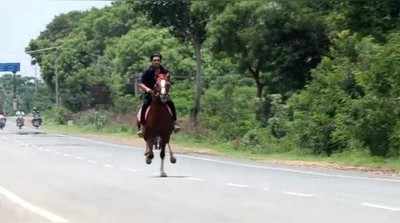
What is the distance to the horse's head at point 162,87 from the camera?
59.2ft

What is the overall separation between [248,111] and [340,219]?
99.3ft

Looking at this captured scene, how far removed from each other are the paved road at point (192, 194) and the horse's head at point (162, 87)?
1.79 meters

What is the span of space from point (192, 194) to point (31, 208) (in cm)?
300

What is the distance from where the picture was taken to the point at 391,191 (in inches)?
623

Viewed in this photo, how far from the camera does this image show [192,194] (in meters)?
15.4

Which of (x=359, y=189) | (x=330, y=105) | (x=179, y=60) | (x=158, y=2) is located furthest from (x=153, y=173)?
(x=179, y=60)

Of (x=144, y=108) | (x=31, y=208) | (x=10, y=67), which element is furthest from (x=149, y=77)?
(x=10, y=67)

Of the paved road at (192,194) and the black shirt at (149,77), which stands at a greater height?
the black shirt at (149,77)

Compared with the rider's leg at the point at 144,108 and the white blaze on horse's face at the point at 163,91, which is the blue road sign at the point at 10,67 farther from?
the white blaze on horse's face at the point at 163,91

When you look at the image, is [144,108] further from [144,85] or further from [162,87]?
[162,87]

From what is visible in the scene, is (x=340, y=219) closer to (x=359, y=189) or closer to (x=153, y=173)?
(x=359, y=189)

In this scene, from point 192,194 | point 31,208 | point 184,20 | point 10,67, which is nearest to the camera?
point 31,208

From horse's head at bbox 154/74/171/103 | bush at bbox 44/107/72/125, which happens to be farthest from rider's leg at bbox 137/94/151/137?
bush at bbox 44/107/72/125

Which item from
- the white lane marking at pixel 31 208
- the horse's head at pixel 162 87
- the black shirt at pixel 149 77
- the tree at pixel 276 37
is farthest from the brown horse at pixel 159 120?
the tree at pixel 276 37
